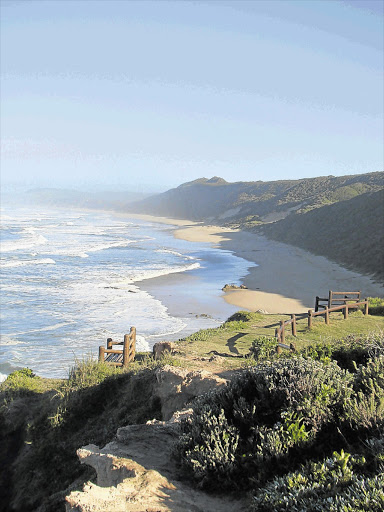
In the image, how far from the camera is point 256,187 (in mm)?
158750

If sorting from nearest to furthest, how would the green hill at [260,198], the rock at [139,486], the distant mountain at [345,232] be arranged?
1. the rock at [139,486]
2. the distant mountain at [345,232]
3. the green hill at [260,198]

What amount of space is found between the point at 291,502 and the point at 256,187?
159 m

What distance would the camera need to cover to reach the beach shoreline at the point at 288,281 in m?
28.6

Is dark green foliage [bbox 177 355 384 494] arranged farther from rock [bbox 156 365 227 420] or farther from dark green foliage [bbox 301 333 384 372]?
rock [bbox 156 365 227 420]

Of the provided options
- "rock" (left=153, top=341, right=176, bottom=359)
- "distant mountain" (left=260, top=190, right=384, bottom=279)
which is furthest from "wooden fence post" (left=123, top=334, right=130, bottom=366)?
"distant mountain" (left=260, top=190, right=384, bottom=279)

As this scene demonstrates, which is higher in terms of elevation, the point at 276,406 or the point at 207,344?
the point at 276,406

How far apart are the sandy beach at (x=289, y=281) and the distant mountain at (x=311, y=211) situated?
2.63 meters

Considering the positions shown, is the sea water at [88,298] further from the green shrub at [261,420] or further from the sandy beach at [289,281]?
the green shrub at [261,420]

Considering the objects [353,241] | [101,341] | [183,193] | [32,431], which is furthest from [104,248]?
[183,193]

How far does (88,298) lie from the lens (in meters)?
28.1

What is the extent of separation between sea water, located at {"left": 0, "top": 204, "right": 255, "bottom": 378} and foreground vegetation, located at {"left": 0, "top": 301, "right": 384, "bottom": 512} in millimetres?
2919

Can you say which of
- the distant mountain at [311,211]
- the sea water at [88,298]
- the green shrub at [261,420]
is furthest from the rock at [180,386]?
the distant mountain at [311,211]

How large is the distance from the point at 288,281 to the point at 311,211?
143 ft

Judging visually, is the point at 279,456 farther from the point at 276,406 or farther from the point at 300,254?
the point at 300,254
